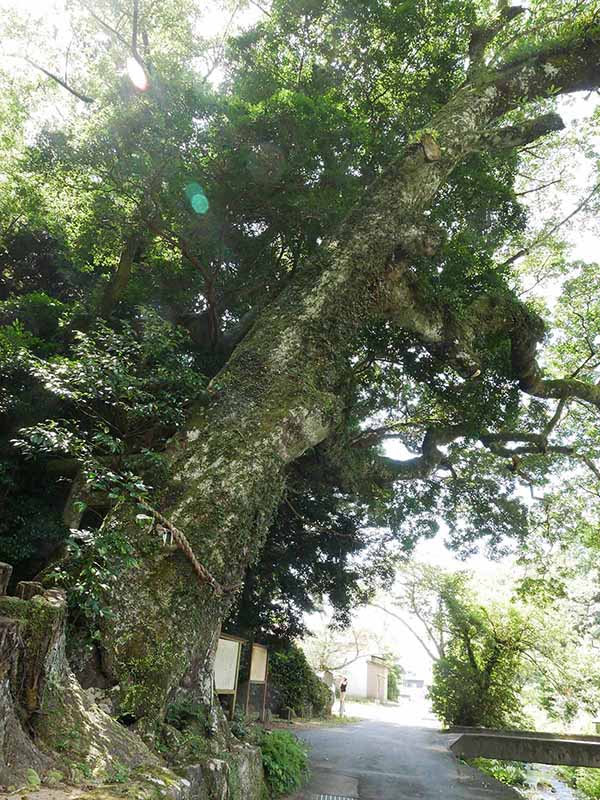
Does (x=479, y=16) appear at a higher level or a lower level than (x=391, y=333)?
higher

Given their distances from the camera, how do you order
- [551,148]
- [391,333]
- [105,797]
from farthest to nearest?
1. [551,148]
2. [391,333]
3. [105,797]

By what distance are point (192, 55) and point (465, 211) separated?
5.06 m

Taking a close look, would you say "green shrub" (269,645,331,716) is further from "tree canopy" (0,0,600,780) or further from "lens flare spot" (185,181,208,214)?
"lens flare spot" (185,181,208,214)

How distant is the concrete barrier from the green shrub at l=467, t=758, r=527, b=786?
1.26 ft

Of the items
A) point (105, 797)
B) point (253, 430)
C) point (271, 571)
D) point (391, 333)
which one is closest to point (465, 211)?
point (391, 333)

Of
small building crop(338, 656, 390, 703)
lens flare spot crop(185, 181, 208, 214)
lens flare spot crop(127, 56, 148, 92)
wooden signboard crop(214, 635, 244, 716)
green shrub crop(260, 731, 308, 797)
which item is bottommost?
small building crop(338, 656, 390, 703)

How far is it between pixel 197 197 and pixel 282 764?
23.3 ft

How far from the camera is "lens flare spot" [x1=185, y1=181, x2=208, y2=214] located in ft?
21.6

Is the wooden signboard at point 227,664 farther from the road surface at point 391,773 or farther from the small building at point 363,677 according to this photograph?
the small building at point 363,677

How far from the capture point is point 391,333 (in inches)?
327

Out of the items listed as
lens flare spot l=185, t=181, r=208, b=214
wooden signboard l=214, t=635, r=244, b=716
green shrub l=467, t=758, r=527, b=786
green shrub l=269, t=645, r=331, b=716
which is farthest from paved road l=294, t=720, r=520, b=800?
lens flare spot l=185, t=181, r=208, b=214

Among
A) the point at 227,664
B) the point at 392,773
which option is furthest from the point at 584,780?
the point at 227,664

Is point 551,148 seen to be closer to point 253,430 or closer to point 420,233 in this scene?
point 420,233

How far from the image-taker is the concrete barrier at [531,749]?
9.36 metres
